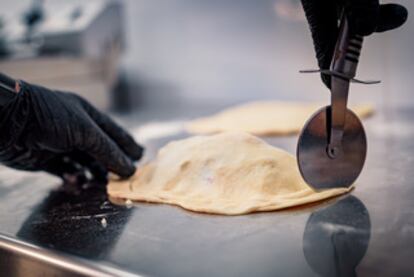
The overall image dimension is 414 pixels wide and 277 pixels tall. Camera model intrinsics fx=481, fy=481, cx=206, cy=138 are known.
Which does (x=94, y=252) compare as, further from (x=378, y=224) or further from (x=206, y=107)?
(x=206, y=107)

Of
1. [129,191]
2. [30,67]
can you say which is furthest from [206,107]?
[129,191]

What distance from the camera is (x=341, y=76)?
75 cm

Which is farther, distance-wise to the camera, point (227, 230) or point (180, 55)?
point (180, 55)

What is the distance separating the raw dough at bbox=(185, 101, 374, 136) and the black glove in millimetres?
546

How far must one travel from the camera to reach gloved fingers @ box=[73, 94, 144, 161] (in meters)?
1.04

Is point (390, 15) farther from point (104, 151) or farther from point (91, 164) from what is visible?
point (91, 164)

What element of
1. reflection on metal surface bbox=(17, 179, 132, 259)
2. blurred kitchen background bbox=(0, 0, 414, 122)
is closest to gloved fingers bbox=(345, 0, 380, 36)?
reflection on metal surface bbox=(17, 179, 132, 259)

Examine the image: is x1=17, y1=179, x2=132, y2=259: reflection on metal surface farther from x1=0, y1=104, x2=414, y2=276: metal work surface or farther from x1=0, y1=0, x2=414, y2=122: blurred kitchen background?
x1=0, y1=0, x2=414, y2=122: blurred kitchen background

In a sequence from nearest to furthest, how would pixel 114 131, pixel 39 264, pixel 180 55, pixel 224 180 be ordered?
pixel 39 264, pixel 224 180, pixel 114 131, pixel 180 55

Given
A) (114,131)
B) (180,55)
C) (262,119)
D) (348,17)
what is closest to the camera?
(348,17)

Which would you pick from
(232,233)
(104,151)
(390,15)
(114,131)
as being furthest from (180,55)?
(232,233)

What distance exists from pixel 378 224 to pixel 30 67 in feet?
5.64

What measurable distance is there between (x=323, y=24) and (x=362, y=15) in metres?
0.09

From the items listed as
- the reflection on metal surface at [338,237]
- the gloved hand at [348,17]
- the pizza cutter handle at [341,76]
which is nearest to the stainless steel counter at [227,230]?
the reflection on metal surface at [338,237]
